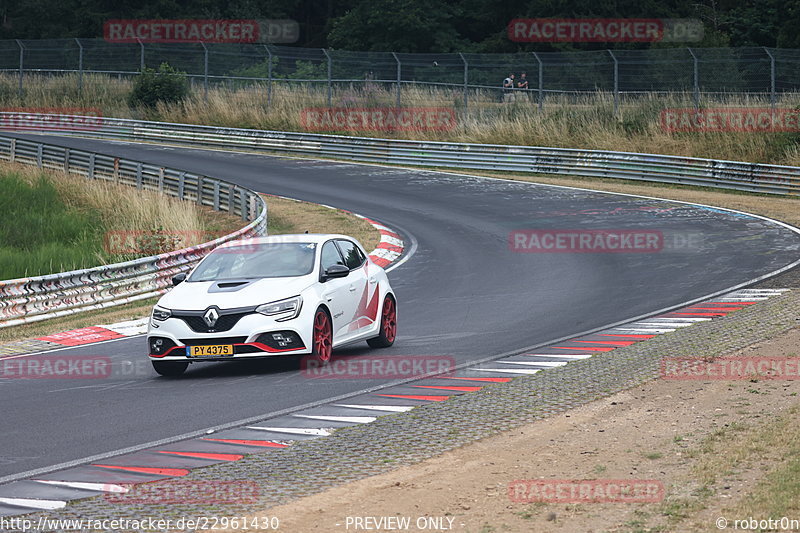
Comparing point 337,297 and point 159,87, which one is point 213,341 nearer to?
point 337,297

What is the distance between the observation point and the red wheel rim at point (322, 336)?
1259cm

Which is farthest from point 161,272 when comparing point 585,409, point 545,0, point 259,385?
point 545,0

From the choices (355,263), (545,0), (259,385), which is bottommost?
(259,385)

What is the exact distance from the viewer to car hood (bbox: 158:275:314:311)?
12.4 m

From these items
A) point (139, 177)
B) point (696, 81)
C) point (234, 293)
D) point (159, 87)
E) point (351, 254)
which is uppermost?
point (696, 81)

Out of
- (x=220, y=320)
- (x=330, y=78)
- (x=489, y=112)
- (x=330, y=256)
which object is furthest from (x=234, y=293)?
(x=330, y=78)

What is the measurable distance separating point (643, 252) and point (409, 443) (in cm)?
1497

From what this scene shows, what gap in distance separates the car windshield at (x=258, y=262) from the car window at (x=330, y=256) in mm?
144

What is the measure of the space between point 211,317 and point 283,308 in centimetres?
76

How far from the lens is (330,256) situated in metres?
13.8

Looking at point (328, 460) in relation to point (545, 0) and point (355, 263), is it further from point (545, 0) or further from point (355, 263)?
point (545, 0)

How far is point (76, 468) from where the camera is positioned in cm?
870

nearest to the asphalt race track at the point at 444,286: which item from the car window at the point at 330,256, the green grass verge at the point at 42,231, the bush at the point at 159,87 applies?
the car window at the point at 330,256

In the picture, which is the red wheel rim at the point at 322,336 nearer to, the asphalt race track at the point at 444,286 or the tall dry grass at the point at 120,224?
the asphalt race track at the point at 444,286
